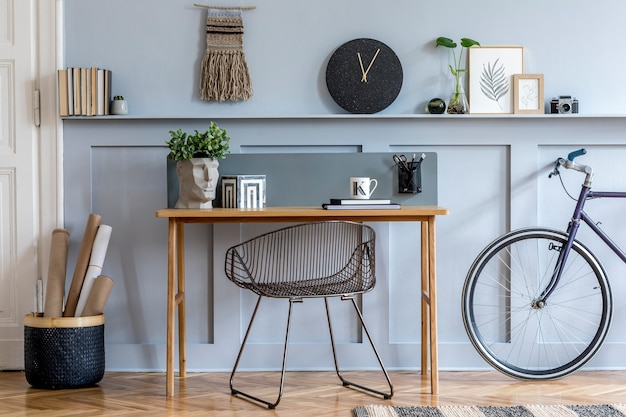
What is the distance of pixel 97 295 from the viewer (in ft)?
10.8

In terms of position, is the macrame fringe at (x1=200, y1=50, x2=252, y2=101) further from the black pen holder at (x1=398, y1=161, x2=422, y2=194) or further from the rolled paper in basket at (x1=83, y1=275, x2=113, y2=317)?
the rolled paper in basket at (x1=83, y1=275, x2=113, y2=317)

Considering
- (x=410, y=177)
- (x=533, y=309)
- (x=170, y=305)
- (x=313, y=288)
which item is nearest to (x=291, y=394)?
(x=313, y=288)

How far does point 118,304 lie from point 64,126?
86 centimetres

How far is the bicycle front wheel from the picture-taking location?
3.53 meters

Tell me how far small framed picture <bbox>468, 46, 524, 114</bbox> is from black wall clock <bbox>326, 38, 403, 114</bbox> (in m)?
0.36

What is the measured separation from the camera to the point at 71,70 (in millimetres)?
3406

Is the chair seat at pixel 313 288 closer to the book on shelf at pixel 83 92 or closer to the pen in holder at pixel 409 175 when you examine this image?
the pen in holder at pixel 409 175

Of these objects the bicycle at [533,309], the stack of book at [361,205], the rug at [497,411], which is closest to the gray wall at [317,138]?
the bicycle at [533,309]

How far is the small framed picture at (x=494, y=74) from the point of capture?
3508 mm

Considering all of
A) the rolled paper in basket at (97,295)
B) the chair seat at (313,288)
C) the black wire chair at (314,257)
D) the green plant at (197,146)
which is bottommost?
the rolled paper in basket at (97,295)

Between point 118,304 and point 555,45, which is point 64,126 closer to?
point 118,304

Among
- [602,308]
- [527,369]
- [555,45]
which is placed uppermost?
[555,45]

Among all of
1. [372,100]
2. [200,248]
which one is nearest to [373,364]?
[200,248]

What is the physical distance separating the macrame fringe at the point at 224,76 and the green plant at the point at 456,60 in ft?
2.96
